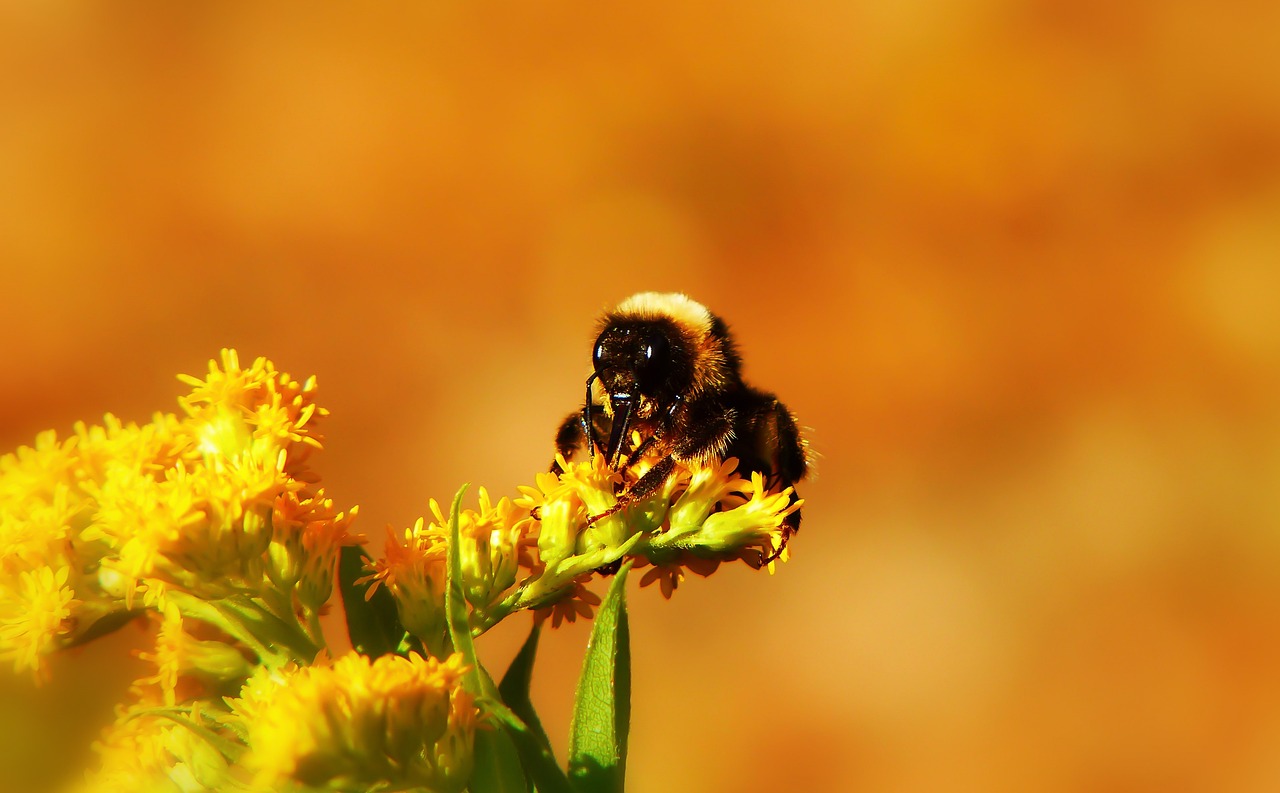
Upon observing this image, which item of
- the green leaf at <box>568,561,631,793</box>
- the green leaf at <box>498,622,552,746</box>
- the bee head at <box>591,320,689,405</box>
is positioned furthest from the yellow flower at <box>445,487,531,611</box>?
the bee head at <box>591,320,689,405</box>

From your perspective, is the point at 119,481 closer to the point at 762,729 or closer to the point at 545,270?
the point at 762,729

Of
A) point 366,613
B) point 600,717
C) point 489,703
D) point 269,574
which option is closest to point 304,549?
point 269,574

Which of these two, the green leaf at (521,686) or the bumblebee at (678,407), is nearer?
the green leaf at (521,686)

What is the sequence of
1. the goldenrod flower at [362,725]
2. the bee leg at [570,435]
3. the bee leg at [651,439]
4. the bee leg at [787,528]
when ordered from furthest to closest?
the bee leg at [570,435], the bee leg at [651,439], the bee leg at [787,528], the goldenrod flower at [362,725]

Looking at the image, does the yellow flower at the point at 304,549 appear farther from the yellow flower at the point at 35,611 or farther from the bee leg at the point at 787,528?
the bee leg at the point at 787,528

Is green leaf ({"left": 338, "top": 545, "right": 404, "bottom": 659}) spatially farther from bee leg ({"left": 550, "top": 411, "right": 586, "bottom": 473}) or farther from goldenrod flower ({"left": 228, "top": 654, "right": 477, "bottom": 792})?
bee leg ({"left": 550, "top": 411, "right": 586, "bottom": 473})

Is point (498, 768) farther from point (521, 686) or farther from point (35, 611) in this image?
point (35, 611)

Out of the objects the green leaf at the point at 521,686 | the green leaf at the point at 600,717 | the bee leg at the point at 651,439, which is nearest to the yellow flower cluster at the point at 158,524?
the green leaf at the point at 521,686
